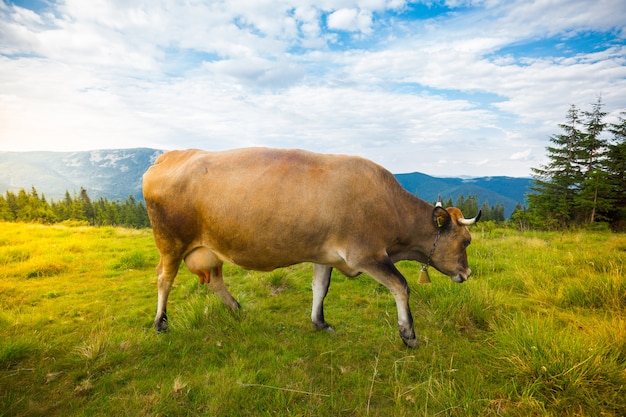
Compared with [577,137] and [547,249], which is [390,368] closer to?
[547,249]

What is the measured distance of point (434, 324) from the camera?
479 centimetres

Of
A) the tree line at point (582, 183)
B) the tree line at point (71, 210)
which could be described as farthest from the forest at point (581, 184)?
the tree line at point (71, 210)

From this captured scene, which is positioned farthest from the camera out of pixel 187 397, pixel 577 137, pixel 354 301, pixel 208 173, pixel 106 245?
pixel 577 137

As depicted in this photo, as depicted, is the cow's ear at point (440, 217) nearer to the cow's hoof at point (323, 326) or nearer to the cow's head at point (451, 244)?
the cow's head at point (451, 244)

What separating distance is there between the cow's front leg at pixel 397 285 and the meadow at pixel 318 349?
9.6 inches

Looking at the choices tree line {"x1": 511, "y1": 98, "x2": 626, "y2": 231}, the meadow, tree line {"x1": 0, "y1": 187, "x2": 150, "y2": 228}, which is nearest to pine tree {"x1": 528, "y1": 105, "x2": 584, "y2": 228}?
tree line {"x1": 511, "y1": 98, "x2": 626, "y2": 231}

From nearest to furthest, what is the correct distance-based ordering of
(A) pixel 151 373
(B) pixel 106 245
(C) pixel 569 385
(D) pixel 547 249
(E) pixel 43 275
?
(C) pixel 569 385, (A) pixel 151 373, (E) pixel 43 275, (D) pixel 547 249, (B) pixel 106 245

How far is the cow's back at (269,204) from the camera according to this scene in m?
3.87

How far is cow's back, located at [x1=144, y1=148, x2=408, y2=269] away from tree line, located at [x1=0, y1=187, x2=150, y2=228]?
77119mm

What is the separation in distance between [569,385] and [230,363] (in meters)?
3.55

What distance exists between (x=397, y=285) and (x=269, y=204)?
205cm

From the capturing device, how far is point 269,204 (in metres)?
3.84

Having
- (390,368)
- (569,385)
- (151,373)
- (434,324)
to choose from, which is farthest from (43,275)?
(569,385)

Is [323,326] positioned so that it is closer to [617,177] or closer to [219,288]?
[219,288]
